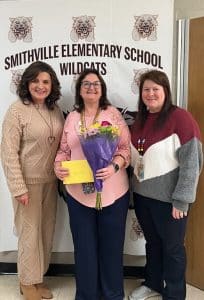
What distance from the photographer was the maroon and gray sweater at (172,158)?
1990mm

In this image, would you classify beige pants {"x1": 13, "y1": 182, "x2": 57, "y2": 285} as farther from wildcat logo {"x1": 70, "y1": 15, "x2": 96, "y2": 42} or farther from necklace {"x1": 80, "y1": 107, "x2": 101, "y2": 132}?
wildcat logo {"x1": 70, "y1": 15, "x2": 96, "y2": 42}

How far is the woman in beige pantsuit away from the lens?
2.22m

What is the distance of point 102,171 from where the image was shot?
206 cm

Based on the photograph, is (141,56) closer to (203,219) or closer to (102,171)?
(102,171)

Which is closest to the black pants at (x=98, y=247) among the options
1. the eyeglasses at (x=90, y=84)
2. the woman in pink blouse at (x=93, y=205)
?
the woman in pink blouse at (x=93, y=205)

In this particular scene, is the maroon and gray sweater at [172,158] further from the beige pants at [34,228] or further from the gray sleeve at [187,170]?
the beige pants at [34,228]

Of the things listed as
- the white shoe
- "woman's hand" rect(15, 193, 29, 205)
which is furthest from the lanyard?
the white shoe

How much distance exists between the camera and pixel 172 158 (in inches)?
81.4

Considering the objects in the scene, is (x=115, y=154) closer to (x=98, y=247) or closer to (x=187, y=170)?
(x=187, y=170)

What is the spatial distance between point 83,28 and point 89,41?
9 cm

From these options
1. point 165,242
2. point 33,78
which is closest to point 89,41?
point 33,78

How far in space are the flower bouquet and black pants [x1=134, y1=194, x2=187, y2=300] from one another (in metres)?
0.34

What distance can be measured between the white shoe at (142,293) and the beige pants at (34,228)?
58 centimetres

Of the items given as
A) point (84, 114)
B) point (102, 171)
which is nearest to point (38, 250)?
point (102, 171)
